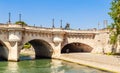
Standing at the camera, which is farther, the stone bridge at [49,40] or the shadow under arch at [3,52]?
the shadow under arch at [3,52]

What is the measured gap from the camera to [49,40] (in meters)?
67.2

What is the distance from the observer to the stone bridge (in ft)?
187

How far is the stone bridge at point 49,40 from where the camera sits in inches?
2245

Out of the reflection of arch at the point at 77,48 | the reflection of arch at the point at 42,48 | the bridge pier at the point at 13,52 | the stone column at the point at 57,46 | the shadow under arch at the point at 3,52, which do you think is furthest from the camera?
the reflection of arch at the point at 77,48

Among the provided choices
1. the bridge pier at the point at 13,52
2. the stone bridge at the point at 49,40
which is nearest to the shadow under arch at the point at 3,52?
the stone bridge at the point at 49,40

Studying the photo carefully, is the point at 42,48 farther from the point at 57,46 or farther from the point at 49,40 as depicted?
the point at 49,40

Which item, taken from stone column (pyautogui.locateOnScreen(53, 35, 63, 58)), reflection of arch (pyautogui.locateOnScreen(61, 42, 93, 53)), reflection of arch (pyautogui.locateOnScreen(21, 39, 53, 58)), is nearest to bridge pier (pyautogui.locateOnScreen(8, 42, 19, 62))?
reflection of arch (pyautogui.locateOnScreen(21, 39, 53, 58))

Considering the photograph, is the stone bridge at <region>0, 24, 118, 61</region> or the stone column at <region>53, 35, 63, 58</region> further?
the stone column at <region>53, 35, 63, 58</region>

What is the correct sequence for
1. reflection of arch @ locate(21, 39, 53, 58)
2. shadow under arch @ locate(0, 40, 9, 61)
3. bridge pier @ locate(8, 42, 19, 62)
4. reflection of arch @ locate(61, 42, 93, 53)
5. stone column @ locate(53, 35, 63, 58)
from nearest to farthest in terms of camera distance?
1. bridge pier @ locate(8, 42, 19, 62)
2. shadow under arch @ locate(0, 40, 9, 61)
3. stone column @ locate(53, 35, 63, 58)
4. reflection of arch @ locate(21, 39, 53, 58)
5. reflection of arch @ locate(61, 42, 93, 53)

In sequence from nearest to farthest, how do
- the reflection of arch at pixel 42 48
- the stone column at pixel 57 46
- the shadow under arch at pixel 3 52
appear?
the shadow under arch at pixel 3 52 → the stone column at pixel 57 46 → the reflection of arch at pixel 42 48

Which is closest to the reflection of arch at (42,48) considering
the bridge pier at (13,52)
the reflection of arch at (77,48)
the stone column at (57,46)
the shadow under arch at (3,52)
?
the stone column at (57,46)

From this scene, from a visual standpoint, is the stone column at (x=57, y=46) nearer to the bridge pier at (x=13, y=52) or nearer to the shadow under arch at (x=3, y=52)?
the shadow under arch at (x=3, y=52)

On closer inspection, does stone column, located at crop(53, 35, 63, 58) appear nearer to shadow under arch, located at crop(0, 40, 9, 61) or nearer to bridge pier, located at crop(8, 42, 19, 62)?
shadow under arch, located at crop(0, 40, 9, 61)

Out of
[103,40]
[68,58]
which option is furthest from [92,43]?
[68,58]
